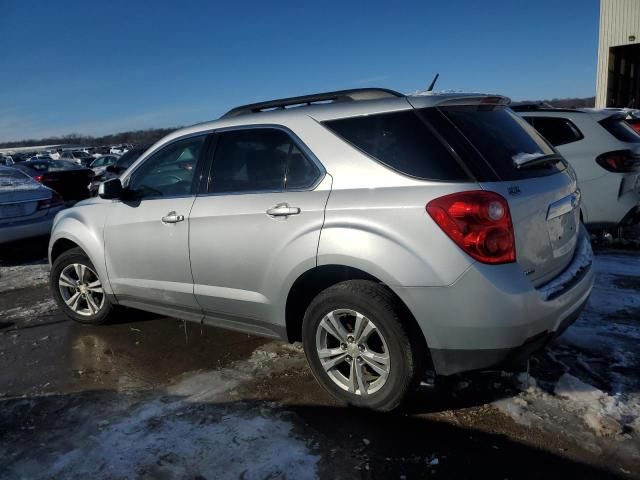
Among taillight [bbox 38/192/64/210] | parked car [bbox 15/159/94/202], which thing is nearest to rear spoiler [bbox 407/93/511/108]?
taillight [bbox 38/192/64/210]

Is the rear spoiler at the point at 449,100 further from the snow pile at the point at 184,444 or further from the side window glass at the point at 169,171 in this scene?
the snow pile at the point at 184,444

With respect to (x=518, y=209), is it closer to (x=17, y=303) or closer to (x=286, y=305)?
Answer: (x=286, y=305)

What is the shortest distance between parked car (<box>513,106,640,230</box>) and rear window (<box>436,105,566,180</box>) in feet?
9.47

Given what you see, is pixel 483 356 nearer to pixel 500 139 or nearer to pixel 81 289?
pixel 500 139

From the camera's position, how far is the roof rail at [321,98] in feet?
10.6

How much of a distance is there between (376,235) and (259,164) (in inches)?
42.6

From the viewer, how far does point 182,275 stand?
379cm

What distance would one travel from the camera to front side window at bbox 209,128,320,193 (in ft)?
10.6

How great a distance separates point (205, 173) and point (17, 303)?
3511mm

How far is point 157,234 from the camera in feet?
12.8

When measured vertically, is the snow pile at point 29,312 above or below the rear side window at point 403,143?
below

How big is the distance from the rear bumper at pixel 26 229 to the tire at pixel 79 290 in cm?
331

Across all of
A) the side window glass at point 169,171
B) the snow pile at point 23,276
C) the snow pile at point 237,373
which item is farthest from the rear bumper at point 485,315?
the snow pile at point 23,276

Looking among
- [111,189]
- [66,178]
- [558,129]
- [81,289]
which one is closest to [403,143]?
[111,189]
